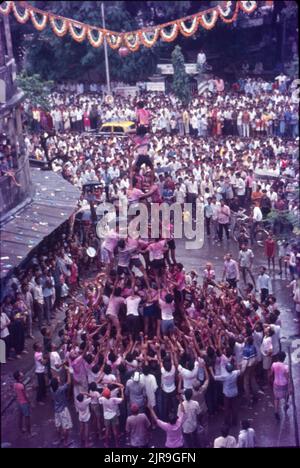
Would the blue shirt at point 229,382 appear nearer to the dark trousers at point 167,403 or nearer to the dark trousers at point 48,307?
the dark trousers at point 167,403

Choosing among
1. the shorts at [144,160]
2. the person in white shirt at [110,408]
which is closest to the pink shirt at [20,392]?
the person in white shirt at [110,408]

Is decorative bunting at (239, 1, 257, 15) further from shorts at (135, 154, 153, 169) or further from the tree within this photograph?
the tree

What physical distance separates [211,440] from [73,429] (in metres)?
2.52

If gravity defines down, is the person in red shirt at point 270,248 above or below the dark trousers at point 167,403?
above

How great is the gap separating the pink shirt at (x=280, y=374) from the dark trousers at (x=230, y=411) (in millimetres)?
854

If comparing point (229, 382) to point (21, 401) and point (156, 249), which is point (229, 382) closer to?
point (156, 249)

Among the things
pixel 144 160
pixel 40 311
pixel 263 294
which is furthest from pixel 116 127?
pixel 144 160

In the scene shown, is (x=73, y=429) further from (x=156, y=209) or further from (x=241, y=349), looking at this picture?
(x=156, y=209)

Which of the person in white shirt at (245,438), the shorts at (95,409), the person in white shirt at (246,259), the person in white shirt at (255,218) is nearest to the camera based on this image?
the person in white shirt at (245,438)

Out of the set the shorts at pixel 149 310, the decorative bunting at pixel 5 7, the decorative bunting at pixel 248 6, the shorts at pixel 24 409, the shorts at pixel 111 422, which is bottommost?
the shorts at pixel 111 422

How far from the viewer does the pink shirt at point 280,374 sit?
48.6 feet

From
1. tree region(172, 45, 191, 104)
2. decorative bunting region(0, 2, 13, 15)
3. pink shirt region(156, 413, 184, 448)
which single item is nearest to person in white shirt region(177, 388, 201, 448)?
pink shirt region(156, 413, 184, 448)

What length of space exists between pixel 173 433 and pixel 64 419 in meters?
2.10

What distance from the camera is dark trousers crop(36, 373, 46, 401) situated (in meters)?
16.0
